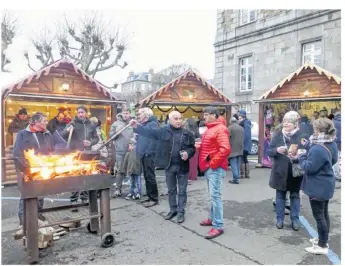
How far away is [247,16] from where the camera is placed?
18.9 m

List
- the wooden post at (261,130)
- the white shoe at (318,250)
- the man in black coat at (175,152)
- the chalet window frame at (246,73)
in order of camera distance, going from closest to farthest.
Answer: the white shoe at (318,250), the man in black coat at (175,152), the wooden post at (261,130), the chalet window frame at (246,73)

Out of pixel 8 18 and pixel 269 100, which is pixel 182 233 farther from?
pixel 8 18

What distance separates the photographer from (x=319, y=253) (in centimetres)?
380

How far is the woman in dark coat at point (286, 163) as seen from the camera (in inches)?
173

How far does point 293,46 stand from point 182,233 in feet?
48.4

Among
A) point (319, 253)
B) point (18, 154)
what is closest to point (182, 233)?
point (319, 253)

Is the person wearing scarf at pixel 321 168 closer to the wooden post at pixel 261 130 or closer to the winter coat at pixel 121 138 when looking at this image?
the winter coat at pixel 121 138

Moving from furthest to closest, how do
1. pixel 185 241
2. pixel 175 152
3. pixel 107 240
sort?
pixel 175 152
pixel 185 241
pixel 107 240

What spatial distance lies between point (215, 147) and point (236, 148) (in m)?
3.98

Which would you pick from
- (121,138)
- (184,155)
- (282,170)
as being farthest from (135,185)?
(282,170)

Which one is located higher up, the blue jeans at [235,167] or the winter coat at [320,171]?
the winter coat at [320,171]

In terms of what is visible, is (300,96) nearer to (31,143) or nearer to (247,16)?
(31,143)

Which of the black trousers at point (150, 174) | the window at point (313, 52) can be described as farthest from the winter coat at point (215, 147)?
the window at point (313, 52)

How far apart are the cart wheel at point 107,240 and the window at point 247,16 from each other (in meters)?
17.7
